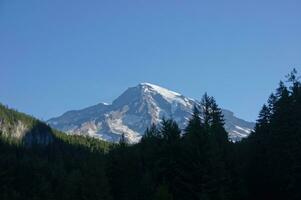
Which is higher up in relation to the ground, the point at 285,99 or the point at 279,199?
the point at 285,99

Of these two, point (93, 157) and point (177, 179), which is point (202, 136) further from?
point (93, 157)

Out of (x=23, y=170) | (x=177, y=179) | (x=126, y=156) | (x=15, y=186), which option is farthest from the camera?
(x=23, y=170)

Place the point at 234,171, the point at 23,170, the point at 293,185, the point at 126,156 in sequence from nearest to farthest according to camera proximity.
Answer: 1. the point at 293,185
2. the point at 234,171
3. the point at 126,156
4. the point at 23,170

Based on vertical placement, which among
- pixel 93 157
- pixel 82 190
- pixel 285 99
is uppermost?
pixel 285 99

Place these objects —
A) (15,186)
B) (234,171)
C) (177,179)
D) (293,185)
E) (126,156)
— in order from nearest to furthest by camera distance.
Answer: (293,185), (177,179), (234,171), (126,156), (15,186)

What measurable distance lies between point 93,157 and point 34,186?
68.2 m

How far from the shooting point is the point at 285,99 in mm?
52750

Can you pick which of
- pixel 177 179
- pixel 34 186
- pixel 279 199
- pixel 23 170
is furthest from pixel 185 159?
pixel 23 170

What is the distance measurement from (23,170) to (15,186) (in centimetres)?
1413

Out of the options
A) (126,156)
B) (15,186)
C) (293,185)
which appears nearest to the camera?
(293,185)

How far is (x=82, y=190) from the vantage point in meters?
53.2

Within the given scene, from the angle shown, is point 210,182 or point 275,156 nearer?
point 210,182

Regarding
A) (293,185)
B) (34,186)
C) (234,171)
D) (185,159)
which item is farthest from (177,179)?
(34,186)

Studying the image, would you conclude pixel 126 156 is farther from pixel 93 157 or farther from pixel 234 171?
pixel 234 171
